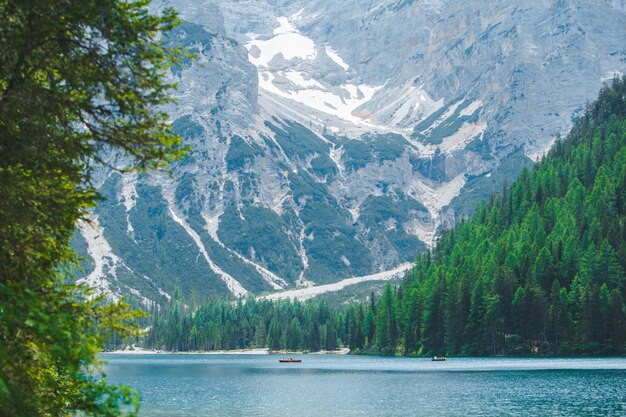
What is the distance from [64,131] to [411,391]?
8185cm

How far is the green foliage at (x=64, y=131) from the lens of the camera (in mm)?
19453

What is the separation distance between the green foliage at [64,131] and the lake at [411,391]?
48.8 m

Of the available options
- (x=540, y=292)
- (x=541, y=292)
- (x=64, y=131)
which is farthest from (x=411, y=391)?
(x=64, y=131)

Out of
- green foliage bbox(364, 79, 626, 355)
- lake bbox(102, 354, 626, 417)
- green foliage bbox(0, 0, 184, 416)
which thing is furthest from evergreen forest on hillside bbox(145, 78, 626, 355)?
green foliage bbox(0, 0, 184, 416)

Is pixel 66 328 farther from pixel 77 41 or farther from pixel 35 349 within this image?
pixel 77 41

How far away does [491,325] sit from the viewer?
164 metres

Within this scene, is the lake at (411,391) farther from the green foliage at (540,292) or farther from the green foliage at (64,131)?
the green foliage at (64,131)

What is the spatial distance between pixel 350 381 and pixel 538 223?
95.5m

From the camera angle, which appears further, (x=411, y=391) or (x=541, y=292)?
(x=541, y=292)

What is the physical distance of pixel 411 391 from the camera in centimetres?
9756

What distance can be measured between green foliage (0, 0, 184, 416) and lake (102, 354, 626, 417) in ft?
160

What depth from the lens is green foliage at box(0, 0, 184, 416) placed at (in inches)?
766

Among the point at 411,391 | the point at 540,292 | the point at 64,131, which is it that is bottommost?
the point at 411,391

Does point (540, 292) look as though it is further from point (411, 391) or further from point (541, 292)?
point (411, 391)
